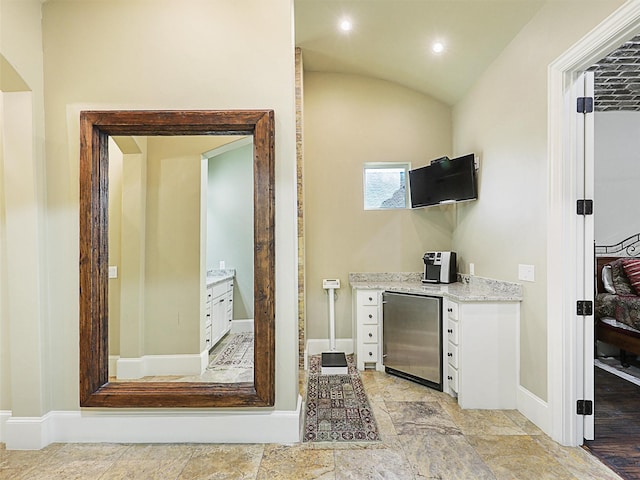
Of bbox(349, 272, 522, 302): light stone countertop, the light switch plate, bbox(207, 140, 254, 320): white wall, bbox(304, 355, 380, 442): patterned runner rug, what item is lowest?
bbox(304, 355, 380, 442): patterned runner rug

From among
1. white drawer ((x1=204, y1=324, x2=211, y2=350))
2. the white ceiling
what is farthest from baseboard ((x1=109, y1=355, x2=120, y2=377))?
the white ceiling

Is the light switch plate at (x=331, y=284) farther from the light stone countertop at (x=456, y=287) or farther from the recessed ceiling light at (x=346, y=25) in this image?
the recessed ceiling light at (x=346, y=25)

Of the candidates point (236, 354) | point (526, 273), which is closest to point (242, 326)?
point (236, 354)

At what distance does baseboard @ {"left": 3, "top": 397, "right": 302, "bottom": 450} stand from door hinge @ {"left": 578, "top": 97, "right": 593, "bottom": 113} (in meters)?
2.76

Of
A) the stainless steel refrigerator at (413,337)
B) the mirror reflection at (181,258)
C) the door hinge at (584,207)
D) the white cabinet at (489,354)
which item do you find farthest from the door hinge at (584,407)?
the mirror reflection at (181,258)

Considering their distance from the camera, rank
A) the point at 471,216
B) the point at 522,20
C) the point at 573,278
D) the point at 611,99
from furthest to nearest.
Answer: the point at 611,99
the point at 471,216
the point at 522,20
the point at 573,278

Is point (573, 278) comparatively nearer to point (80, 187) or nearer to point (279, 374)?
point (279, 374)

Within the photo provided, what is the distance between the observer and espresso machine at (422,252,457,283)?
3.92 meters

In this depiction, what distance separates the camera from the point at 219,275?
100 inches

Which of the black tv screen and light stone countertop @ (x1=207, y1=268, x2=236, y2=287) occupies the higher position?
the black tv screen

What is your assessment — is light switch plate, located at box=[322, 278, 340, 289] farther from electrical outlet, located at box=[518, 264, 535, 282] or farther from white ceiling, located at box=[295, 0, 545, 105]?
white ceiling, located at box=[295, 0, 545, 105]

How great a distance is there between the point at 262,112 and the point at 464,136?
2.61 metres

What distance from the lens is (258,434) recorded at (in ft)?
7.73

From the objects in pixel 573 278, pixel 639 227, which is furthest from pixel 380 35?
pixel 639 227
